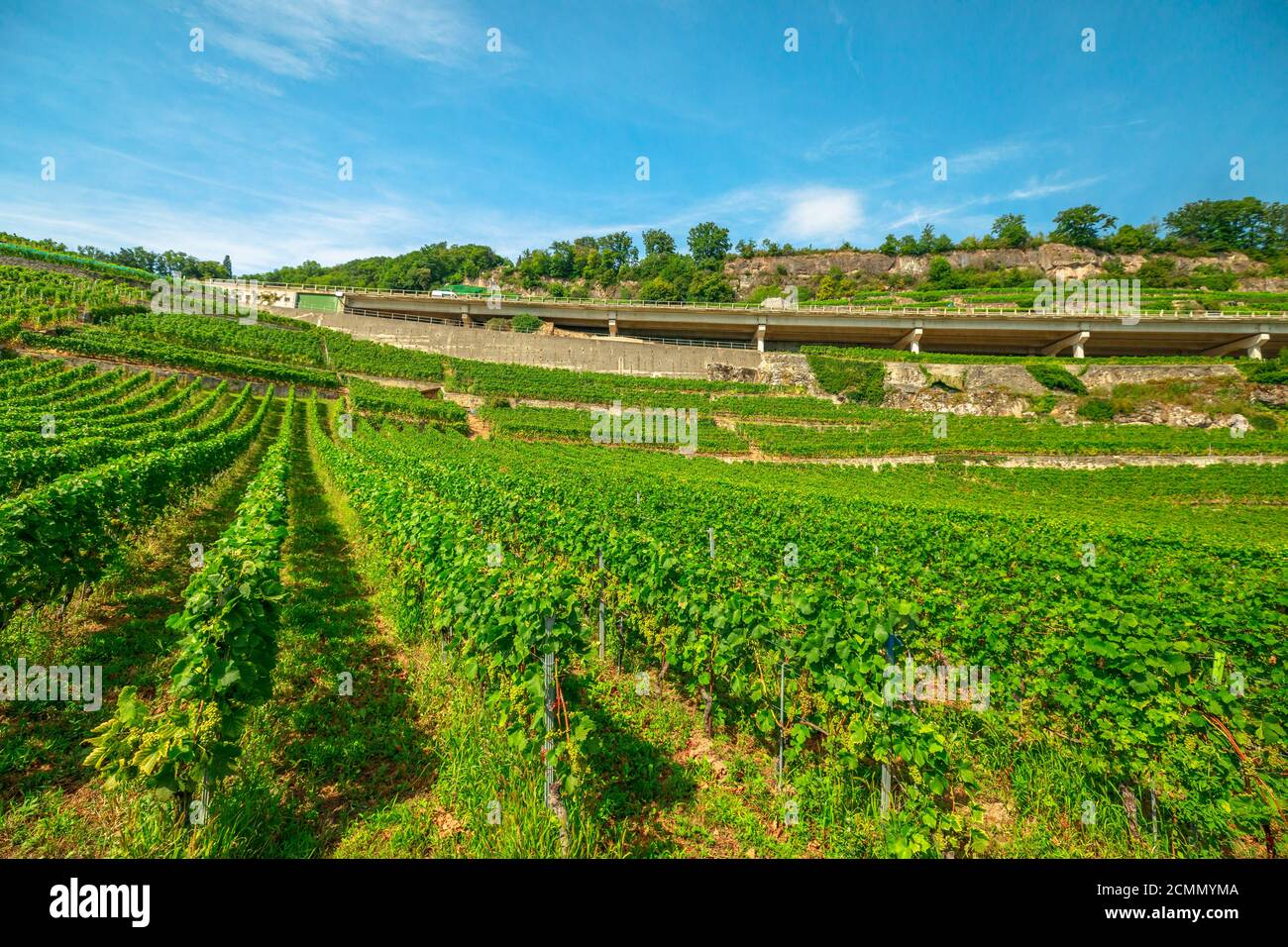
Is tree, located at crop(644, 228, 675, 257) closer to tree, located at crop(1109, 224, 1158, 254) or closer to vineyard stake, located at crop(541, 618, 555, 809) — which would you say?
tree, located at crop(1109, 224, 1158, 254)

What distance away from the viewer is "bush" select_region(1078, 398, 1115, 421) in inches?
1775

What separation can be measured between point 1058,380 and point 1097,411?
4880mm

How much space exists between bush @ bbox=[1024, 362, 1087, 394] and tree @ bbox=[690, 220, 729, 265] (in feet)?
294

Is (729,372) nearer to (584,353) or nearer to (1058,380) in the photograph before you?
(584,353)

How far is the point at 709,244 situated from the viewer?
4970 inches

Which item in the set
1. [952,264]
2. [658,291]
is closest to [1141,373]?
[952,264]

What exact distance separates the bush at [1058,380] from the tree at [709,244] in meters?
89.7

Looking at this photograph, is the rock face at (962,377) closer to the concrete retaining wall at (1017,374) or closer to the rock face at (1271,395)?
the concrete retaining wall at (1017,374)

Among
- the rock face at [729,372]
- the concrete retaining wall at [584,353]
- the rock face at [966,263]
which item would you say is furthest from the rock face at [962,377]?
the rock face at [966,263]

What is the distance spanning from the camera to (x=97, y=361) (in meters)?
37.5

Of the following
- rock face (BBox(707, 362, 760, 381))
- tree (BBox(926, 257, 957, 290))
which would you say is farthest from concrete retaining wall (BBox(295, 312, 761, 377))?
tree (BBox(926, 257, 957, 290))

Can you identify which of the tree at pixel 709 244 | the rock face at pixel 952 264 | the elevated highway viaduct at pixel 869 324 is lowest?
the elevated highway viaduct at pixel 869 324

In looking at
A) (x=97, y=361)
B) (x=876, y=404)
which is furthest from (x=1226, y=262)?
(x=97, y=361)

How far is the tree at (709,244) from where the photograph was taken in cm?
12600
